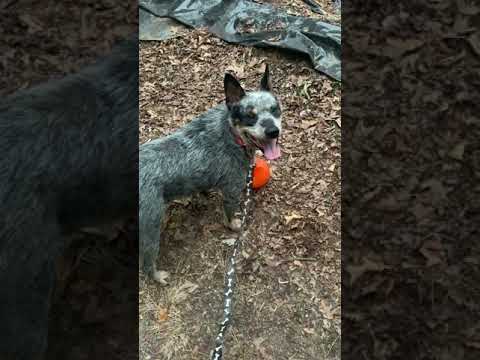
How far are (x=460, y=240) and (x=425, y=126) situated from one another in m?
0.61

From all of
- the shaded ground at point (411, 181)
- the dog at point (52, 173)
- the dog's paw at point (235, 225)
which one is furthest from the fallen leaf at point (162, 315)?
the shaded ground at point (411, 181)

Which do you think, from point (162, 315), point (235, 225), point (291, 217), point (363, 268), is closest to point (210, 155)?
point (235, 225)

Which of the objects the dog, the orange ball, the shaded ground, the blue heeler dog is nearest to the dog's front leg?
the blue heeler dog

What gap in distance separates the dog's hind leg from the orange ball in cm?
62

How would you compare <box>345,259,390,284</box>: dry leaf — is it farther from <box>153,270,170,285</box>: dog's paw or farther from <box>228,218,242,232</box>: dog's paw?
<box>153,270,170,285</box>: dog's paw

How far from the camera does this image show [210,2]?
12.1ft

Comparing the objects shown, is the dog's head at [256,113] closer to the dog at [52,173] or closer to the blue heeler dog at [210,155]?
the blue heeler dog at [210,155]

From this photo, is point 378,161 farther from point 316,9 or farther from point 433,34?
point 316,9

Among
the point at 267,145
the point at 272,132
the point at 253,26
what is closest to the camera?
the point at 272,132

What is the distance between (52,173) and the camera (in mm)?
1803

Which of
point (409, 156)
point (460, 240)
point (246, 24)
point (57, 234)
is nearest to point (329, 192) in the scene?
point (409, 156)

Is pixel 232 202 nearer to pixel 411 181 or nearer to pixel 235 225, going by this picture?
pixel 235 225

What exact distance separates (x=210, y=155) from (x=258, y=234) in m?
0.53

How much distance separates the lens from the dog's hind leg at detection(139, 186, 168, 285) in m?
2.45
